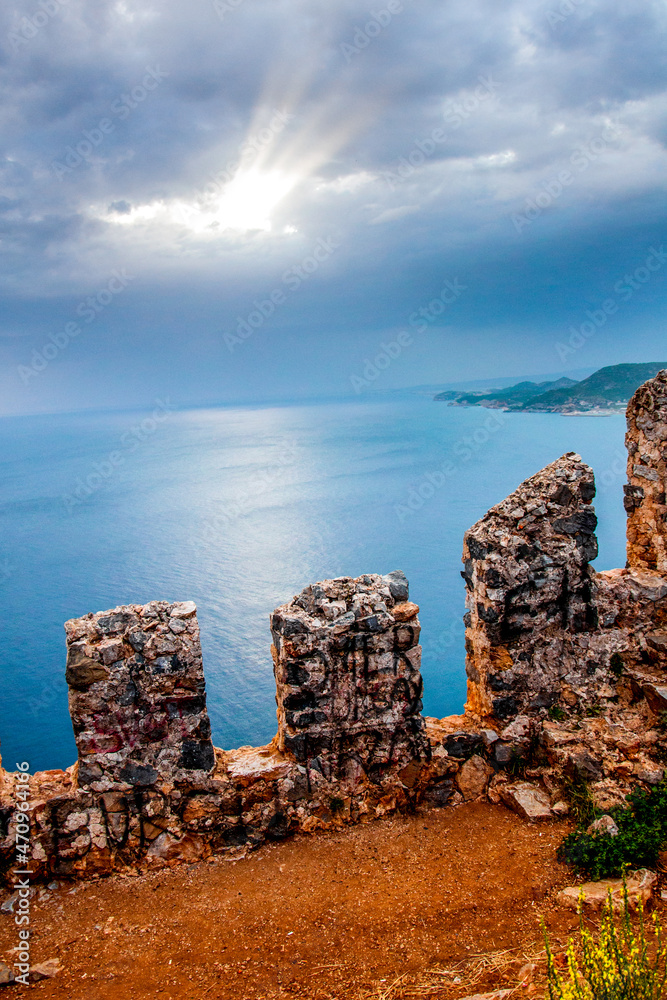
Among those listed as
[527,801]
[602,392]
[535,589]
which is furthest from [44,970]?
[602,392]

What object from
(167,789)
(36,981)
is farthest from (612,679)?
(36,981)

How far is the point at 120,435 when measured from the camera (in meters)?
89.1

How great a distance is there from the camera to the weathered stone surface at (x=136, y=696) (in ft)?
21.1

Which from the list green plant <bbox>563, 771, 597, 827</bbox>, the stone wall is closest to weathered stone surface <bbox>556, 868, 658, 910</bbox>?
green plant <bbox>563, 771, 597, 827</bbox>

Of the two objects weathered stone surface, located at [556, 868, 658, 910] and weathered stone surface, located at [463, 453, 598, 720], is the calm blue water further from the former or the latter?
weathered stone surface, located at [556, 868, 658, 910]

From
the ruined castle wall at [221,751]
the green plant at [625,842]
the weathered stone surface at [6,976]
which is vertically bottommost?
the weathered stone surface at [6,976]

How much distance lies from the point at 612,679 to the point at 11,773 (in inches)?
294

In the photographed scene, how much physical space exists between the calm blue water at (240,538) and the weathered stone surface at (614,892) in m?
9.83

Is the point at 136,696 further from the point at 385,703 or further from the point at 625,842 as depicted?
→ the point at 625,842

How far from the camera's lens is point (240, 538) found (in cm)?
2973

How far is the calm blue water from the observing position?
16922 mm

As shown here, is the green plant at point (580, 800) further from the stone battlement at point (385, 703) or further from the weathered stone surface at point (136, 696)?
the weathered stone surface at point (136, 696)

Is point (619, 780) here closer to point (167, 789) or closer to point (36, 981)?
point (167, 789)

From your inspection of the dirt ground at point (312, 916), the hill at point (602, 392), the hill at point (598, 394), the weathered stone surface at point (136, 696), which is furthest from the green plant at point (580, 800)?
the hill at point (602, 392)
